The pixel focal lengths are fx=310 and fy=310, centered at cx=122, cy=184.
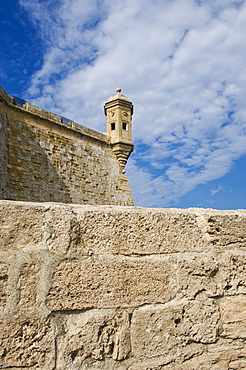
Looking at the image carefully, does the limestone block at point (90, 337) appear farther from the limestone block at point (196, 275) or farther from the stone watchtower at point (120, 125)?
the stone watchtower at point (120, 125)

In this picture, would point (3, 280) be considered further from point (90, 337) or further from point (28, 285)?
point (90, 337)

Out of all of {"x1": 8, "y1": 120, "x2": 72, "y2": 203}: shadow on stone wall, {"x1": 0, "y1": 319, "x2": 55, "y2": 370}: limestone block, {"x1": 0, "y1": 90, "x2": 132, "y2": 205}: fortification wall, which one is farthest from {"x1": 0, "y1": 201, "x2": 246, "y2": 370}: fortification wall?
{"x1": 8, "y1": 120, "x2": 72, "y2": 203}: shadow on stone wall

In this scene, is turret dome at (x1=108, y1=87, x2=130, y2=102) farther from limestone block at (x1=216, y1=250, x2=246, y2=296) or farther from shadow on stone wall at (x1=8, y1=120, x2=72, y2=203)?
limestone block at (x1=216, y1=250, x2=246, y2=296)

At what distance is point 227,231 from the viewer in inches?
66.8

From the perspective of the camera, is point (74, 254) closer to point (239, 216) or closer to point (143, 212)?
point (143, 212)

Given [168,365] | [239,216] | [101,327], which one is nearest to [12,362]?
[101,327]

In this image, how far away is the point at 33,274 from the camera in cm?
130

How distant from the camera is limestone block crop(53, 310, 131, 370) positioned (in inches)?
50.9

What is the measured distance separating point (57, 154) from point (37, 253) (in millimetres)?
13168

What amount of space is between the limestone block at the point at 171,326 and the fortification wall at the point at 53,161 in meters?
10.2

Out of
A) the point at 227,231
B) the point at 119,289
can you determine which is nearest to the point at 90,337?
the point at 119,289

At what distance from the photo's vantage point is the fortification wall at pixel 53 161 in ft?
38.6

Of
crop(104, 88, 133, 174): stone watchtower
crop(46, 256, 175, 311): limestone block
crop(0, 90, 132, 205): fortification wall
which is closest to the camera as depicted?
crop(46, 256, 175, 311): limestone block

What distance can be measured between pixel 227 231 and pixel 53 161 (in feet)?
41.5
